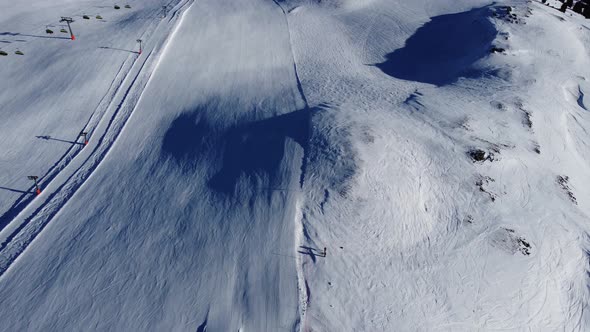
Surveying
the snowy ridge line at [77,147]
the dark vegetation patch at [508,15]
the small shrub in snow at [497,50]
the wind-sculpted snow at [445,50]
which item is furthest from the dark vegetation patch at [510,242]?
the dark vegetation patch at [508,15]

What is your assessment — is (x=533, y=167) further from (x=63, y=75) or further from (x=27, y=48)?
(x=27, y=48)

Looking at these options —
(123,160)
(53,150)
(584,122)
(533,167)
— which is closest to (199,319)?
(123,160)

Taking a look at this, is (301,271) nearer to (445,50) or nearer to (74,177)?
(74,177)

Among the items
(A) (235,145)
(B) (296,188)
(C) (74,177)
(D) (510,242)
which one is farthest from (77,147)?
(D) (510,242)

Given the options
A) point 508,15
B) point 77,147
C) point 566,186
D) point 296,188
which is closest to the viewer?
point 296,188

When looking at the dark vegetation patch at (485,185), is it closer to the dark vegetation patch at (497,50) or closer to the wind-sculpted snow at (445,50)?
the wind-sculpted snow at (445,50)

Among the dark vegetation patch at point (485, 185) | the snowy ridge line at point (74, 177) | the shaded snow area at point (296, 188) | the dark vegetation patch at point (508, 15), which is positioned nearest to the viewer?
the shaded snow area at point (296, 188)

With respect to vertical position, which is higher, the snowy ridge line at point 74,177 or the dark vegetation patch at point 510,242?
A: the snowy ridge line at point 74,177
